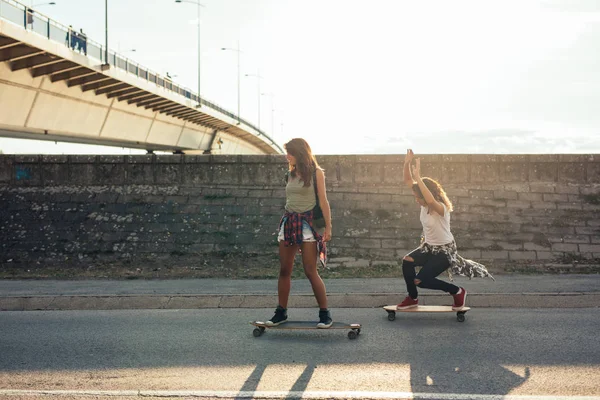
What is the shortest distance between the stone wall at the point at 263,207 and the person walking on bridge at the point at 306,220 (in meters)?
6.27

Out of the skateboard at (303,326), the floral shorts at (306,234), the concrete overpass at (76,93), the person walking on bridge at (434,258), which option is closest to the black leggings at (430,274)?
the person walking on bridge at (434,258)

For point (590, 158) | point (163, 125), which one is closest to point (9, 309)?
point (590, 158)

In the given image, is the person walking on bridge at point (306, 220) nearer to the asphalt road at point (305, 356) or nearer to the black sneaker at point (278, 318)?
the black sneaker at point (278, 318)

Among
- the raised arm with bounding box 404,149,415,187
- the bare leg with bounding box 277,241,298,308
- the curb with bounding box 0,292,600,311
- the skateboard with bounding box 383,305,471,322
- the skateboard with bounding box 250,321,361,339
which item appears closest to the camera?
the skateboard with bounding box 250,321,361,339

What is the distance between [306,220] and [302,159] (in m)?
0.60

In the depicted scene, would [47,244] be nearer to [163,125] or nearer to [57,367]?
[57,367]

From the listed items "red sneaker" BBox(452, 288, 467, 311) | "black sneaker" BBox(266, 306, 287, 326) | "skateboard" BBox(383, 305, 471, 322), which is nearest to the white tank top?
"red sneaker" BBox(452, 288, 467, 311)

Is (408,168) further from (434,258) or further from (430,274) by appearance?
(430,274)

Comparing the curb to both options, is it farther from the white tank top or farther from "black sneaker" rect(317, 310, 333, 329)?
"black sneaker" rect(317, 310, 333, 329)

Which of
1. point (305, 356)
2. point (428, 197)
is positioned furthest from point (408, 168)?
point (305, 356)

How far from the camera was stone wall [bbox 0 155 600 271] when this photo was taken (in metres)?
13.8

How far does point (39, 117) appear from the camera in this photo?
27047mm

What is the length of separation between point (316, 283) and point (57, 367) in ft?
8.30

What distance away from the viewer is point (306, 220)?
700cm
